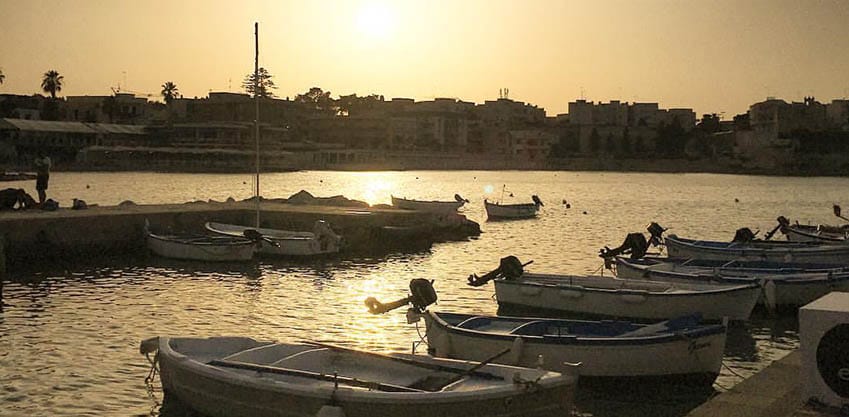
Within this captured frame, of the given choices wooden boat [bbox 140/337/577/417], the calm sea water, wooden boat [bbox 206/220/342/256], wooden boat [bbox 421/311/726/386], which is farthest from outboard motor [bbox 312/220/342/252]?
wooden boat [bbox 140/337/577/417]

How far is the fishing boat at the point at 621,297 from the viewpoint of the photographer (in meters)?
21.2

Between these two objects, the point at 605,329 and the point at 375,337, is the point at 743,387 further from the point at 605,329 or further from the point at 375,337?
the point at 375,337

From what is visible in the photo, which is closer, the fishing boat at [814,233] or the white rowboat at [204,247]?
the white rowboat at [204,247]

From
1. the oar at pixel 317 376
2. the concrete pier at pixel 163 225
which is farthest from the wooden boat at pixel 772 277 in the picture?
the concrete pier at pixel 163 225

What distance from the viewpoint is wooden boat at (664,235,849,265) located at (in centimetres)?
3014

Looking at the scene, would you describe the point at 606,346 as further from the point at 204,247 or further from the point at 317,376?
the point at 204,247

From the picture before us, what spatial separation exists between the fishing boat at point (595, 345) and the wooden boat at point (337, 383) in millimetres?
2638

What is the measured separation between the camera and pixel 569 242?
162 feet

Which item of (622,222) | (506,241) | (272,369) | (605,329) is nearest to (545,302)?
(605,329)

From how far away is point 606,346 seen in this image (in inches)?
617

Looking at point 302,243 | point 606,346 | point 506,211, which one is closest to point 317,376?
point 606,346

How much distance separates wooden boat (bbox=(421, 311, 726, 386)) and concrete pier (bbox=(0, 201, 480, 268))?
68.7 ft

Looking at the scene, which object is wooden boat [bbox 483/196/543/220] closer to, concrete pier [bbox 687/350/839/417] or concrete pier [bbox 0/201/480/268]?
concrete pier [bbox 0/201/480/268]

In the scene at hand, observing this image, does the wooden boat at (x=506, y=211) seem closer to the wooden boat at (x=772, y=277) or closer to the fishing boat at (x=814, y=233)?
the fishing boat at (x=814, y=233)
